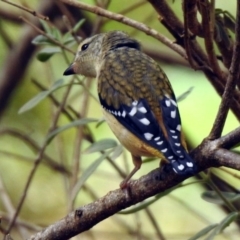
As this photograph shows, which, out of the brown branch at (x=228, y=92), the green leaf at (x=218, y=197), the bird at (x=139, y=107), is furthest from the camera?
the green leaf at (x=218, y=197)

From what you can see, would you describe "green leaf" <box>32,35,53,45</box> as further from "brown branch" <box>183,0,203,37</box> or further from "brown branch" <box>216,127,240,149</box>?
"brown branch" <box>216,127,240,149</box>

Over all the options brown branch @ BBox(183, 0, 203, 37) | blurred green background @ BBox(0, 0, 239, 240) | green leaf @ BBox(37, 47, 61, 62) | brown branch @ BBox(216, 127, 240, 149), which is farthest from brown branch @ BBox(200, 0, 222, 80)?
blurred green background @ BBox(0, 0, 239, 240)

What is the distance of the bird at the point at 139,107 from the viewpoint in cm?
218

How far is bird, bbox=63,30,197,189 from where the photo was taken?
7.14ft

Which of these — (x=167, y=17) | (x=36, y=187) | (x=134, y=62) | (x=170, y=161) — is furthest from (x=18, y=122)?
(x=170, y=161)

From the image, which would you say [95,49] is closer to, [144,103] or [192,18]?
[144,103]

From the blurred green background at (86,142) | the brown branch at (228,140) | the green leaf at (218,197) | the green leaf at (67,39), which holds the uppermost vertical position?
the brown branch at (228,140)

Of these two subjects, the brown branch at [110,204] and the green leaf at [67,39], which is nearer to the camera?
the brown branch at [110,204]

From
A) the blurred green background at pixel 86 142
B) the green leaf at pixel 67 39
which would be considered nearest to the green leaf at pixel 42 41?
the green leaf at pixel 67 39

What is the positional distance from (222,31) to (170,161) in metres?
0.53

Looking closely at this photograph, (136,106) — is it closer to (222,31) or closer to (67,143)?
(222,31)

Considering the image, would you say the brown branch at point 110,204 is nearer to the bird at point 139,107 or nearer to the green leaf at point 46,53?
the bird at point 139,107

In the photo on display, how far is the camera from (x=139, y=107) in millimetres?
2363

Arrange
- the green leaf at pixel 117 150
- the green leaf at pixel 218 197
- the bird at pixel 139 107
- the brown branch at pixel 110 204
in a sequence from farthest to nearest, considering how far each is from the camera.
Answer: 1. the green leaf at pixel 117 150
2. the green leaf at pixel 218 197
3. the bird at pixel 139 107
4. the brown branch at pixel 110 204
